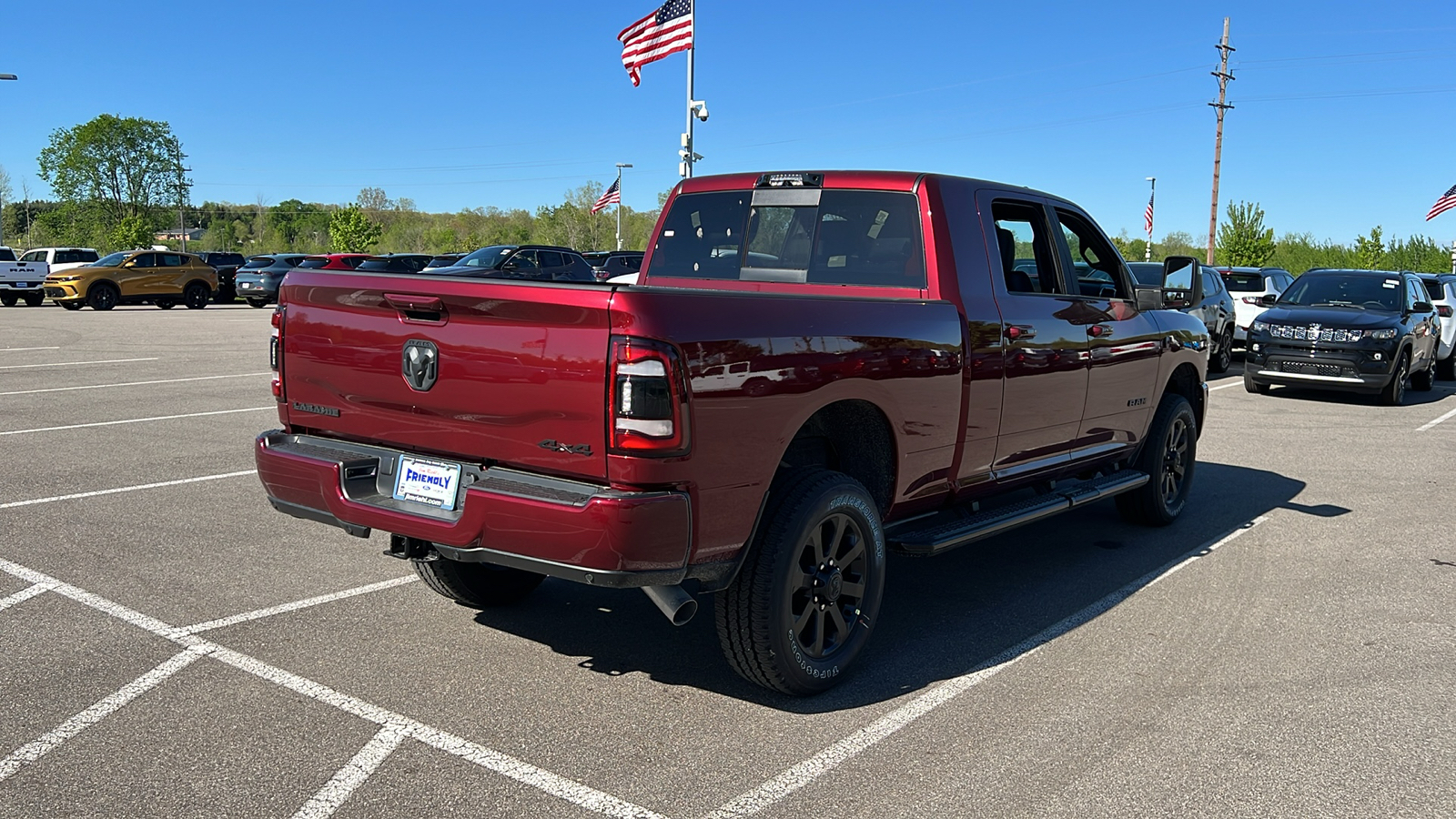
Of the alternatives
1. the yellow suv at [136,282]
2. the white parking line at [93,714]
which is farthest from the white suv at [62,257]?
the white parking line at [93,714]

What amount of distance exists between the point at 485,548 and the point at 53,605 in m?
2.59

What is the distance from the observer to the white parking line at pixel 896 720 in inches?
132

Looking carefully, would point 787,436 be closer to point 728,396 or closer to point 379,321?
point 728,396

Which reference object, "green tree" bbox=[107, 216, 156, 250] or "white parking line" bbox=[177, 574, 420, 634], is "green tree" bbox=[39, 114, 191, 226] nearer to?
"green tree" bbox=[107, 216, 156, 250]

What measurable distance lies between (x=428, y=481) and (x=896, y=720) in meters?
1.87

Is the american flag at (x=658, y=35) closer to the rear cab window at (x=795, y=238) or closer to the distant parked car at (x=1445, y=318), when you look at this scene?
the distant parked car at (x=1445, y=318)

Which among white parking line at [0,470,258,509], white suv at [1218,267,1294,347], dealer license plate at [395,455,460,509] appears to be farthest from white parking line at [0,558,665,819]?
white suv at [1218,267,1294,347]

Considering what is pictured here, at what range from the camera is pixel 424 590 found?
17.9 feet

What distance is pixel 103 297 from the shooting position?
104ft

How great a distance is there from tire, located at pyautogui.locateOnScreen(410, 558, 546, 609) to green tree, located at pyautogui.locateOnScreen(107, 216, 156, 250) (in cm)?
10795

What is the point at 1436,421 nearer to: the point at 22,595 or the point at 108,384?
the point at 22,595

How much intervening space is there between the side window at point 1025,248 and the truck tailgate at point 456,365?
261 centimetres

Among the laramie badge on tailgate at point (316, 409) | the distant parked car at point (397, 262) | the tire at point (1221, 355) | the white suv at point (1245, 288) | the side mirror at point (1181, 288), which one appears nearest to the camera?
the laramie badge on tailgate at point (316, 409)

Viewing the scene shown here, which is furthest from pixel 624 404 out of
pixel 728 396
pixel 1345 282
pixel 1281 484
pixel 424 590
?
pixel 1345 282
